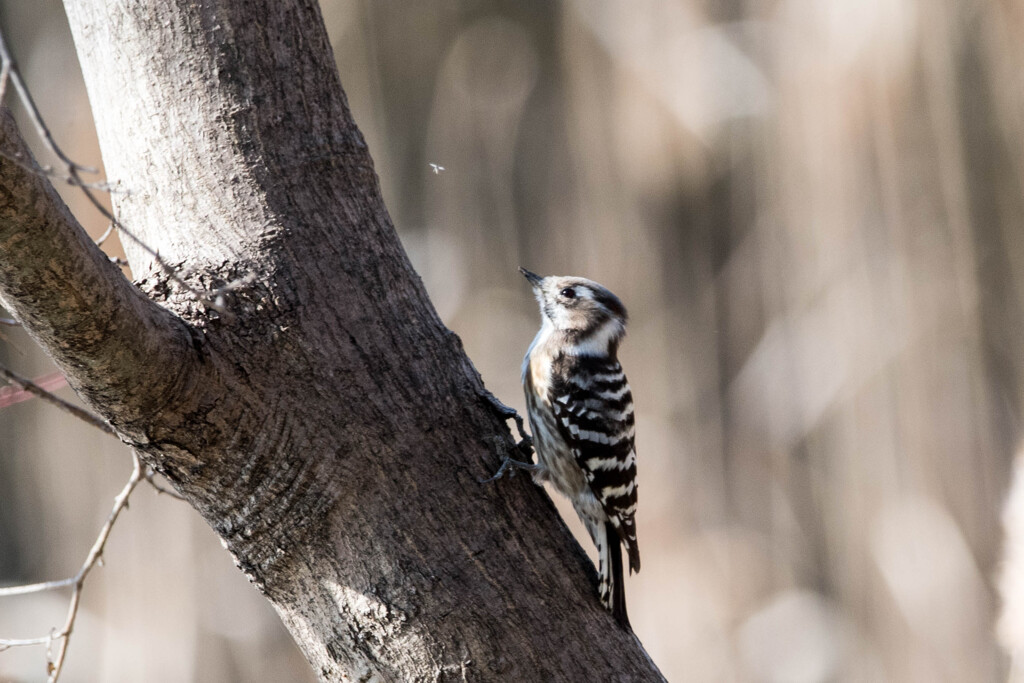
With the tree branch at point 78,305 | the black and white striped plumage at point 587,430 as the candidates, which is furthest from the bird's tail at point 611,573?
the tree branch at point 78,305

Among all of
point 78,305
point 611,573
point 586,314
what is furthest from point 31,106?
point 586,314

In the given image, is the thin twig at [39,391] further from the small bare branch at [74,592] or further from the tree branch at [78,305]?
the tree branch at [78,305]

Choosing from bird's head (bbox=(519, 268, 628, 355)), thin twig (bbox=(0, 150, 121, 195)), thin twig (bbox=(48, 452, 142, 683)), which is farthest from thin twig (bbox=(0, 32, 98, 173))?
bird's head (bbox=(519, 268, 628, 355))

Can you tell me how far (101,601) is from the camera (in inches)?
157

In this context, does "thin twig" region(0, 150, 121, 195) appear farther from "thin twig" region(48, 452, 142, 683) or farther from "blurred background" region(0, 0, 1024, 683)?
"blurred background" region(0, 0, 1024, 683)

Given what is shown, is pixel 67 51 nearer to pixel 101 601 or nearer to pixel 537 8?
pixel 537 8

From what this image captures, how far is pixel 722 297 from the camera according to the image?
3883 mm

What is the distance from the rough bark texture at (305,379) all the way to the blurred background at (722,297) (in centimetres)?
241

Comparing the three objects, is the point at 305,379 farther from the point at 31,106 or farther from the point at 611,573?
→ the point at 611,573

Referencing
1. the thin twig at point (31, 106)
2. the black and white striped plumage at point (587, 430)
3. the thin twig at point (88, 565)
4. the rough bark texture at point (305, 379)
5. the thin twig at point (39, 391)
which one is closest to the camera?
the thin twig at point (31, 106)

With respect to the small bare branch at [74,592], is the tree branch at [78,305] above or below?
above

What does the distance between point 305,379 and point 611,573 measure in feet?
2.52

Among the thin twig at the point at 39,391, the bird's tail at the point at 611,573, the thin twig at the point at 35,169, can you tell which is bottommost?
the bird's tail at the point at 611,573

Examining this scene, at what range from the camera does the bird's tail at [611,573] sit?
1496mm
